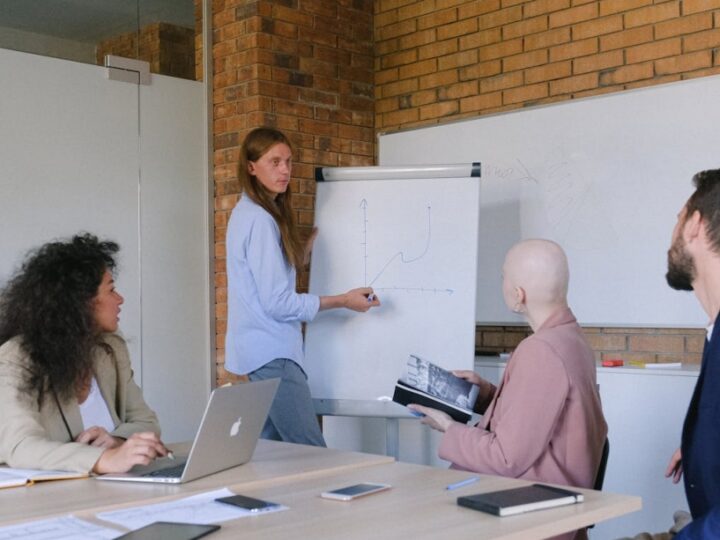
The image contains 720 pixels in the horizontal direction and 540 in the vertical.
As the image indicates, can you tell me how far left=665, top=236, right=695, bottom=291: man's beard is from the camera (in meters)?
2.09

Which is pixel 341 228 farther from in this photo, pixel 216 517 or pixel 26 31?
pixel 216 517

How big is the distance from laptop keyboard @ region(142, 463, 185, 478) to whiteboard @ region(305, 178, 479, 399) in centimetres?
192

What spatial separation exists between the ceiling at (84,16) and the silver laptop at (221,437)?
2.67 m

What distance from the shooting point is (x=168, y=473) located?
2.18 meters

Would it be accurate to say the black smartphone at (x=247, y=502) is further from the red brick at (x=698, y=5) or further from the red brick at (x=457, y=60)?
the red brick at (x=457, y=60)

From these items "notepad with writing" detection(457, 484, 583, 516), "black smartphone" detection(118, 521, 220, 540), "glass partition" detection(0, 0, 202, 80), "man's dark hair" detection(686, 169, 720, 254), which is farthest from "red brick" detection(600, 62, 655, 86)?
"black smartphone" detection(118, 521, 220, 540)

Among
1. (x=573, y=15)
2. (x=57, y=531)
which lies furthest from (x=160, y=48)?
(x=57, y=531)

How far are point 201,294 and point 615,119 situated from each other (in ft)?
7.20

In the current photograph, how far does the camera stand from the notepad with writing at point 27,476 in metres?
2.10

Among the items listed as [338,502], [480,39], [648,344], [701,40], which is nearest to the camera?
[338,502]

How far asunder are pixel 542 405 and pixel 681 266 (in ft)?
1.48

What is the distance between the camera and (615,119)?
13.8ft

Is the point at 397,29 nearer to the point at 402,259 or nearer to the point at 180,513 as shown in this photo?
the point at 402,259

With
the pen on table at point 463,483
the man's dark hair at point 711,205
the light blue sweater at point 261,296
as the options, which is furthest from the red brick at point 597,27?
the pen on table at point 463,483
